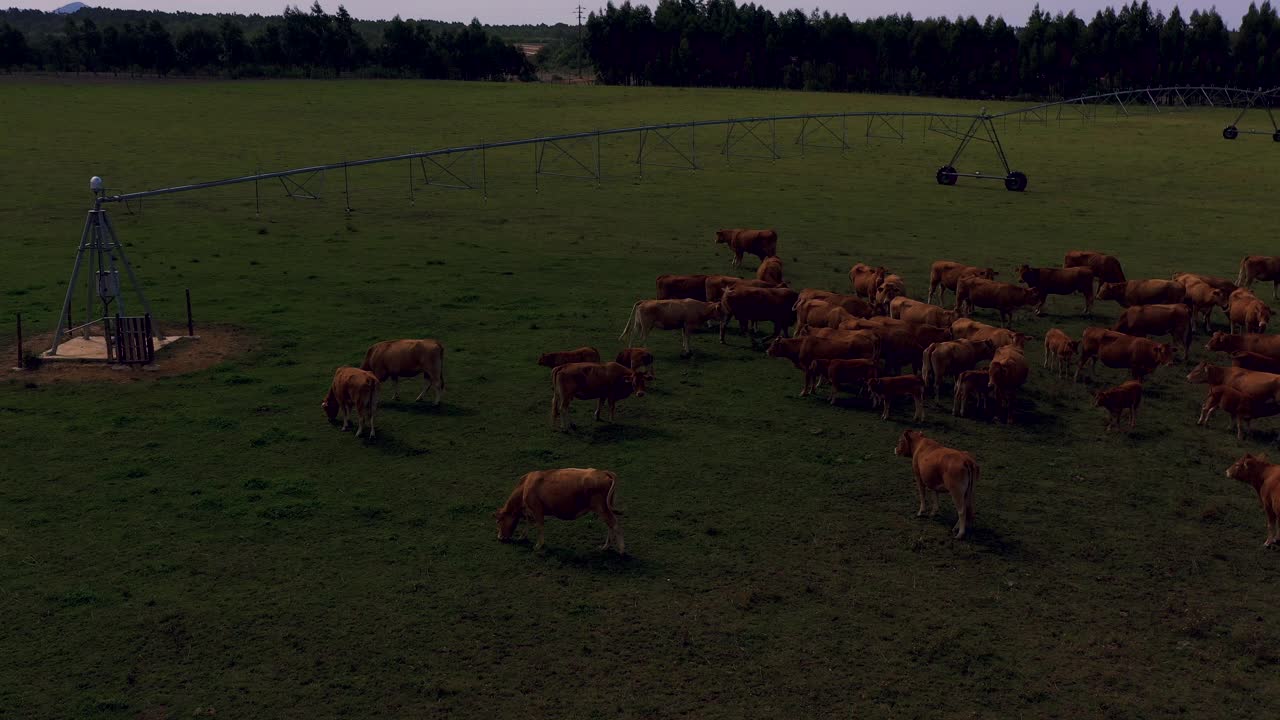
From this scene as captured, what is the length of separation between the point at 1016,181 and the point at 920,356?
1394 inches

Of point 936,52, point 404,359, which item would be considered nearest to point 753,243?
point 404,359

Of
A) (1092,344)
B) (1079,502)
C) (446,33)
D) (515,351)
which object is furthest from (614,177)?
(446,33)

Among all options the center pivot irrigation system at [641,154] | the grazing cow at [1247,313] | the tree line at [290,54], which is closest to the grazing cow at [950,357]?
the grazing cow at [1247,313]

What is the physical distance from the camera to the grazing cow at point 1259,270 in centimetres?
3123

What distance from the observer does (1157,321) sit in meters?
25.2

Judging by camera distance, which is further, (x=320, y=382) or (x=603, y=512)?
(x=320, y=382)

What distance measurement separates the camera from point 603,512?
15422 millimetres

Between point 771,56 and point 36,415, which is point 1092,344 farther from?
point 771,56

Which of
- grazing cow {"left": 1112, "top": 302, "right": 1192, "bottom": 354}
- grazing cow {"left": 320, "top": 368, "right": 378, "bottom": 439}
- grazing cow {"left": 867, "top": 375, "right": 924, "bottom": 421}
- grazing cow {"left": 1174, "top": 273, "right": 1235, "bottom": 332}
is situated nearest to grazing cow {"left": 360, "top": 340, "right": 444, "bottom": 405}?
grazing cow {"left": 320, "top": 368, "right": 378, "bottom": 439}

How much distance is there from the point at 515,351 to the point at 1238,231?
1249 inches

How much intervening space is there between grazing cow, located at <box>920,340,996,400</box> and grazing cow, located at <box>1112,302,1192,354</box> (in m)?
4.59

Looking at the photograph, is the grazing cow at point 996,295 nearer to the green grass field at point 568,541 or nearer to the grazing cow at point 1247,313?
the green grass field at point 568,541

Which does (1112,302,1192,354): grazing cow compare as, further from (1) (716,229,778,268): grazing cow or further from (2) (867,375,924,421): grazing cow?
(1) (716,229,778,268): grazing cow

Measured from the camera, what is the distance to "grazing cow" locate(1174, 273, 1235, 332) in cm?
2723
